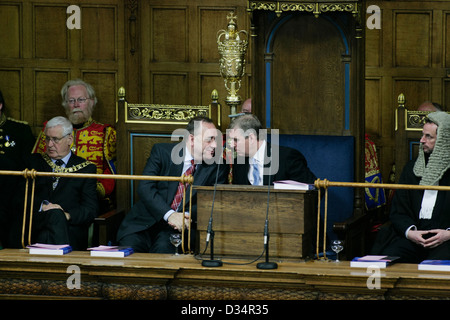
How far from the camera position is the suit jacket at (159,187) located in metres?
5.62

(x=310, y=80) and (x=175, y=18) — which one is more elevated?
(x=175, y=18)

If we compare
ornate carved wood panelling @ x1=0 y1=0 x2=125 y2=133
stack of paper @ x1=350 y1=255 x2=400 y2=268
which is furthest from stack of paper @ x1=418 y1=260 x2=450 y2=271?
ornate carved wood panelling @ x1=0 y1=0 x2=125 y2=133

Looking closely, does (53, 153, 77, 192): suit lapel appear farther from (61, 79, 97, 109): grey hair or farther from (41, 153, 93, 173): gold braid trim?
(61, 79, 97, 109): grey hair

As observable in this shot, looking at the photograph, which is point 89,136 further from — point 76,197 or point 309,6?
point 309,6

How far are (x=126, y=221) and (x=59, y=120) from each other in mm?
864

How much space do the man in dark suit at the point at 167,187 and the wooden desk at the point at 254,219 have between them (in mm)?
858

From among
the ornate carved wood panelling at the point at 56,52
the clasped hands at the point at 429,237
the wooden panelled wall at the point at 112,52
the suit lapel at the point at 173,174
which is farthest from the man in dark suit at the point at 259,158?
the ornate carved wood panelling at the point at 56,52

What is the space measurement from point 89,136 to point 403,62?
287cm

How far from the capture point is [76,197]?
590 centimetres

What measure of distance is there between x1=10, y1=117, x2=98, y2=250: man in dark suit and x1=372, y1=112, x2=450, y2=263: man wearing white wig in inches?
76.5

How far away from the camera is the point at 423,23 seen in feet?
25.1

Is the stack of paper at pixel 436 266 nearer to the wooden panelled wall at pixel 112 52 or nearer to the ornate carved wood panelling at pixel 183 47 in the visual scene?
the wooden panelled wall at pixel 112 52
